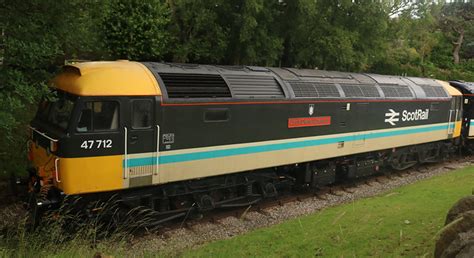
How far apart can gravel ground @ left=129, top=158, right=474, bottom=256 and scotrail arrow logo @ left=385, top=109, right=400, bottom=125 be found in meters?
2.29

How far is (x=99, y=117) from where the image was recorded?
28.7ft

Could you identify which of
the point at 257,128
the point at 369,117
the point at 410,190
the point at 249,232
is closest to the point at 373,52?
the point at 369,117

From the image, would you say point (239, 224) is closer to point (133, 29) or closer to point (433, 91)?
point (133, 29)

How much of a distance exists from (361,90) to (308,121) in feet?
9.99

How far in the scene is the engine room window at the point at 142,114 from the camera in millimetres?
9039

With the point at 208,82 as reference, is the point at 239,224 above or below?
below

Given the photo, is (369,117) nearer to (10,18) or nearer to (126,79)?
(126,79)

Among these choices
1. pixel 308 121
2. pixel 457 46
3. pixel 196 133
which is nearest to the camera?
pixel 196 133

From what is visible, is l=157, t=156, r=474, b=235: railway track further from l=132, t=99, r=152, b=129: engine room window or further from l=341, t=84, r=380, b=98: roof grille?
l=341, t=84, r=380, b=98: roof grille

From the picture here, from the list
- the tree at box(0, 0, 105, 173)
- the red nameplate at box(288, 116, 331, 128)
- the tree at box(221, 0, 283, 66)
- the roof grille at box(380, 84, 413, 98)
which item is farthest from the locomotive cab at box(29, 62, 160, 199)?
the tree at box(221, 0, 283, 66)

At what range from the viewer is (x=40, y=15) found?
29.0 feet

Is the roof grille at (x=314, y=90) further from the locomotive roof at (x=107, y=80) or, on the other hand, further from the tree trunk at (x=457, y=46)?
the tree trunk at (x=457, y=46)

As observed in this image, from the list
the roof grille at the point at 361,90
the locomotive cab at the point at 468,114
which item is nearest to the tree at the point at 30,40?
the roof grille at the point at 361,90

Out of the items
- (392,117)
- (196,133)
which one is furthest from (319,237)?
(392,117)
